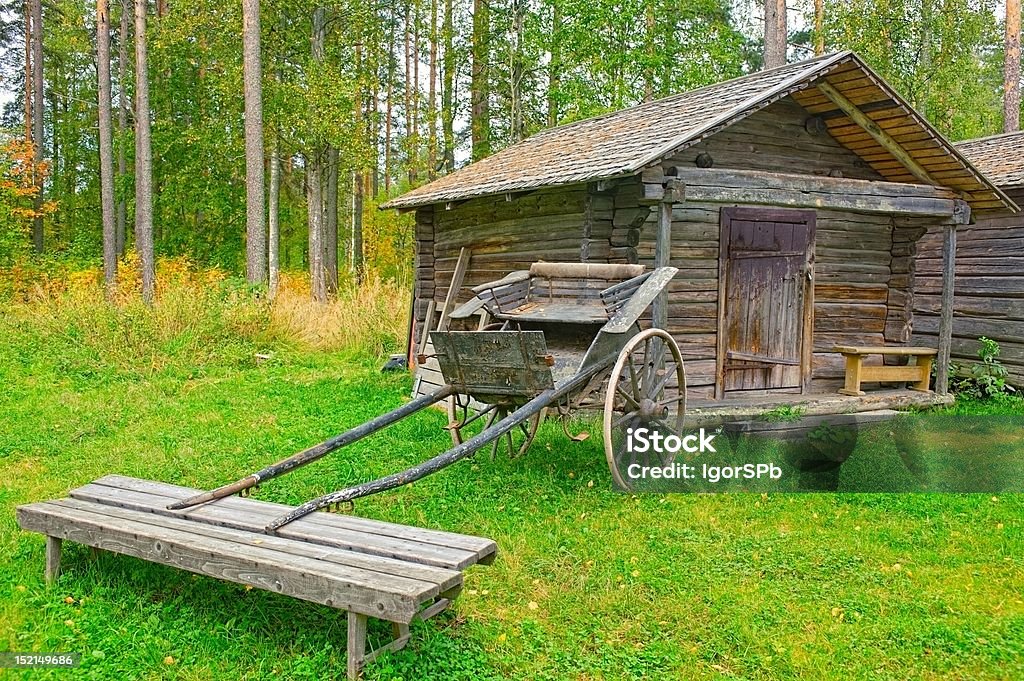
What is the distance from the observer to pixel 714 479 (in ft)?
23.6

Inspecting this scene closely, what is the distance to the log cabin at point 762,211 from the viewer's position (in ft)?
28.7

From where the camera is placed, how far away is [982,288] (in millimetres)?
12258

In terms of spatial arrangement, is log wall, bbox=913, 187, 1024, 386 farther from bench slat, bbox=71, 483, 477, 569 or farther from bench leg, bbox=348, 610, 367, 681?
bench leg, bbox=348, 610, 367, 681

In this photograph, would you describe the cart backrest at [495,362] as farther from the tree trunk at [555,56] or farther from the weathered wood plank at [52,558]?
the tree trunk at [555,56]

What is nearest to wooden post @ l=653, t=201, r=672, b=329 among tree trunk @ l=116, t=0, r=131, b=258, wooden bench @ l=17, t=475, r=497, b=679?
wooden bench @ l=17, t=475, r=497, b=679

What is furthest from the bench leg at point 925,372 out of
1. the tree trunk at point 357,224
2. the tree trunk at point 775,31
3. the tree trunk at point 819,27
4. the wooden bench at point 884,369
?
the tree trunk at point 357,224

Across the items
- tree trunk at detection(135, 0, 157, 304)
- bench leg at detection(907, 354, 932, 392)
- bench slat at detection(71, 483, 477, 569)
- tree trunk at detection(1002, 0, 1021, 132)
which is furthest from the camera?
tree trunk at detection(135, 0, 157, 304)

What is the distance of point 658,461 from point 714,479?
1.94 ft

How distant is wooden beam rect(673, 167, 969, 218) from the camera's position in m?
8.51

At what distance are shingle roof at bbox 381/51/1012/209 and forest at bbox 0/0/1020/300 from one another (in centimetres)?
734

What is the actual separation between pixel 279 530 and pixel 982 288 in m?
11.5

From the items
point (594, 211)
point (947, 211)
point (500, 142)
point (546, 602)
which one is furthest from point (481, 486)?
point (500, 142)

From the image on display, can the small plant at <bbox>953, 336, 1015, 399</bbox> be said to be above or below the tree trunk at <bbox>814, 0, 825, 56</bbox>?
below

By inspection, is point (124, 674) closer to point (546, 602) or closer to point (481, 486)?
point (546, 602)
